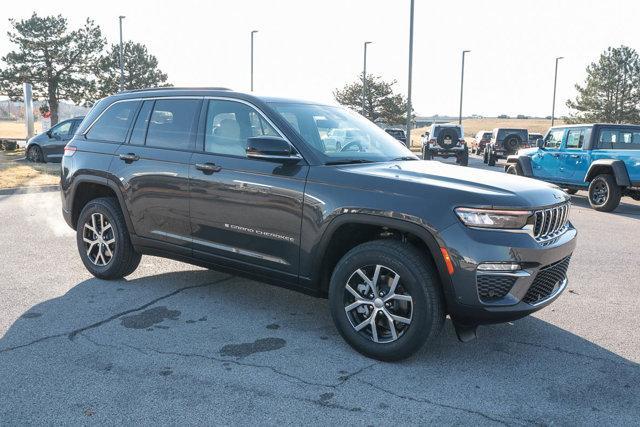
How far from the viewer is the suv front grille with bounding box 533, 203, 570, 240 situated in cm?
376

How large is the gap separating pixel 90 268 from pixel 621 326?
15.7 ft

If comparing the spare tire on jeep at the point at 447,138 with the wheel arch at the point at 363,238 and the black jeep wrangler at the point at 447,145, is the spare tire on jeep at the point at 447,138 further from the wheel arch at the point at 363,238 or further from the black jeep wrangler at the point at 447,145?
the wheel arch at the point at 363,238

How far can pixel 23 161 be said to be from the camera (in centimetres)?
2069

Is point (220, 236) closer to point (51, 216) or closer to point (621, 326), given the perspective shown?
point (621, 326)

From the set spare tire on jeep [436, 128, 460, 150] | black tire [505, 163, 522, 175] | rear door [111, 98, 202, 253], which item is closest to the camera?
rear door [111, 98, 202, 253]

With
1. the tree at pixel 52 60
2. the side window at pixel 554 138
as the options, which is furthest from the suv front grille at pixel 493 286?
the tree at pixel 52 60

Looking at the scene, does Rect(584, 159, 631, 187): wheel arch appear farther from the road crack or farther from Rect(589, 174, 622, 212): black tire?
the road crack

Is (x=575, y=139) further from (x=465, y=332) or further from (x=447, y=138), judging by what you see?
(x=447, y=138)

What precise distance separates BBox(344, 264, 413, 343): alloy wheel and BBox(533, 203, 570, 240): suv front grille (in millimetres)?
920

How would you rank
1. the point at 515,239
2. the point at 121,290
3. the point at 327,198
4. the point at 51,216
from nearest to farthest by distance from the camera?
the point at 515,239 → the point at 327,198 → the point at 121,290 → the point at 51,216

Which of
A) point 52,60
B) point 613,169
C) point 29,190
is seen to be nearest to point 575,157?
point 613,169

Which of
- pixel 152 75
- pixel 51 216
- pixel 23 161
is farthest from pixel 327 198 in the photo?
pixel 152 75

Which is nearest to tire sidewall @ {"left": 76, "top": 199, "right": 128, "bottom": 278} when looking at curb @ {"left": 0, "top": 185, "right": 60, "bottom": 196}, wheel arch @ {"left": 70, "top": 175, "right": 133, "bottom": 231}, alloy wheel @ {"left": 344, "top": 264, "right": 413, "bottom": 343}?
wheel arch @ {"left": 70, "top": 175, "right": 133, "bottom": 231}

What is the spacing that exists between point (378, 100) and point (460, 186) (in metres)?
52.8
